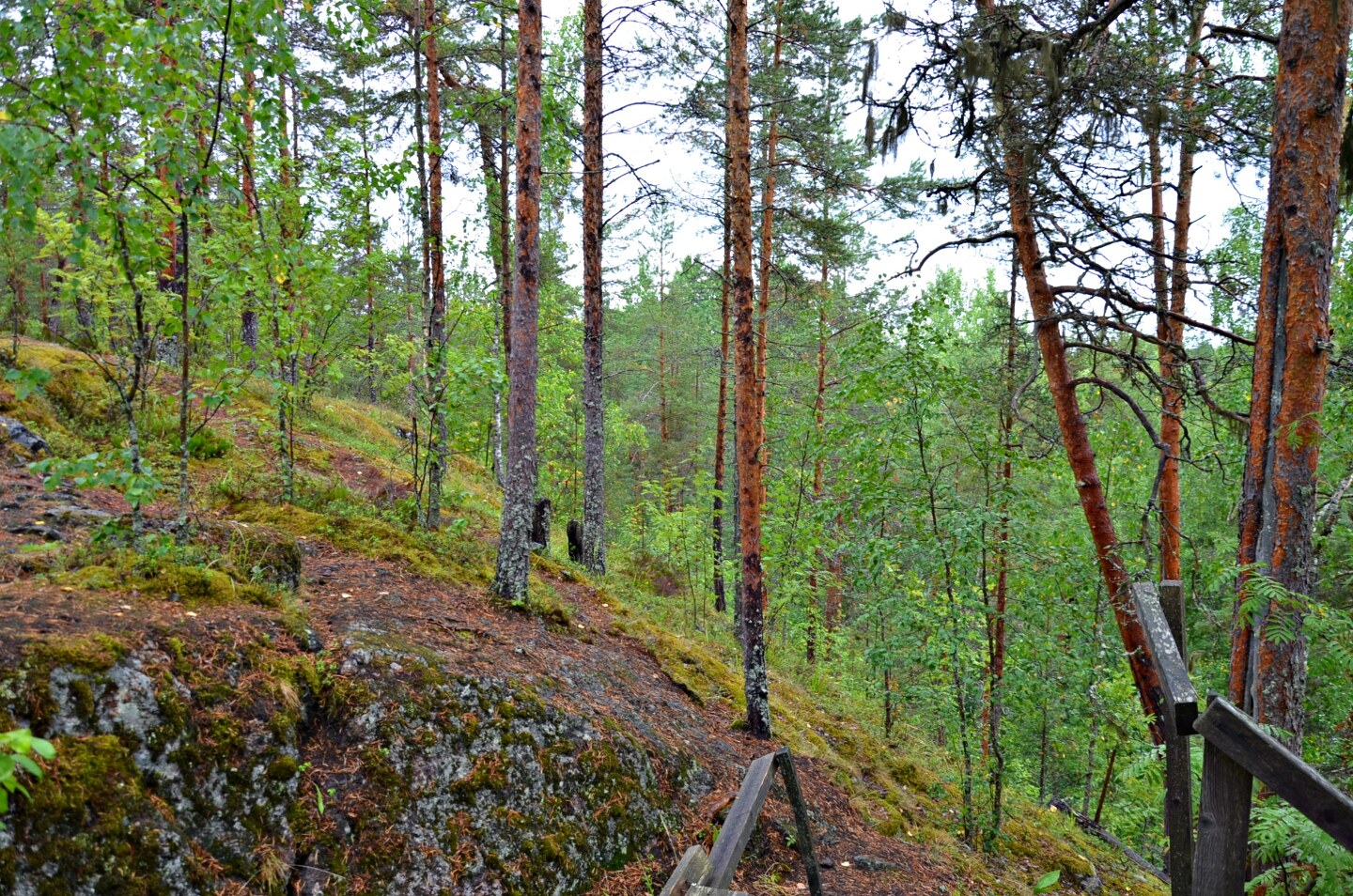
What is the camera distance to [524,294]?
20.3ft

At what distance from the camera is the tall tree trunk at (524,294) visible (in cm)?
618

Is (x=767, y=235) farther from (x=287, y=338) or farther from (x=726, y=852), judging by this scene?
(x=726, y=852)

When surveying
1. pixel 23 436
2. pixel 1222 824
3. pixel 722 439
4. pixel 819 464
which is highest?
pixel 23 436

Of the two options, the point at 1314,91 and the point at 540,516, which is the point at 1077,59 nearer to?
the point at 1314,91

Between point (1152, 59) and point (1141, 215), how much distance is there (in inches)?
55.5

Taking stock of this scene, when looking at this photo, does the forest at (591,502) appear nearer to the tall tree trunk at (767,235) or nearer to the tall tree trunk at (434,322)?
the tall tree trunk at (434,322)

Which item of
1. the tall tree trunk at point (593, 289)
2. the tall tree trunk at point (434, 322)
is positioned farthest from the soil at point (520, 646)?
the tall tree trunk at point (593, 289)

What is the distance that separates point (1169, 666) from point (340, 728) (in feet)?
13.4

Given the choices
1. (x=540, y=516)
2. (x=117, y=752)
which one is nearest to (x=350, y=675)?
(x=117, y=752)

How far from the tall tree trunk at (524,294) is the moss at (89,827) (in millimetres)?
3667

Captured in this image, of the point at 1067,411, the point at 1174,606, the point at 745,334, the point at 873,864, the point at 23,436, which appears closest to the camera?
→ the point at 1174,606

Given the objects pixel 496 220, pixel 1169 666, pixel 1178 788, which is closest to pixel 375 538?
pixel 1169 666

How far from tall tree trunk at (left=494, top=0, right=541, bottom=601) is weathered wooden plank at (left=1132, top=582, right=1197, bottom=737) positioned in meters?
A: 4.86

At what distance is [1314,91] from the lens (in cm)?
359
